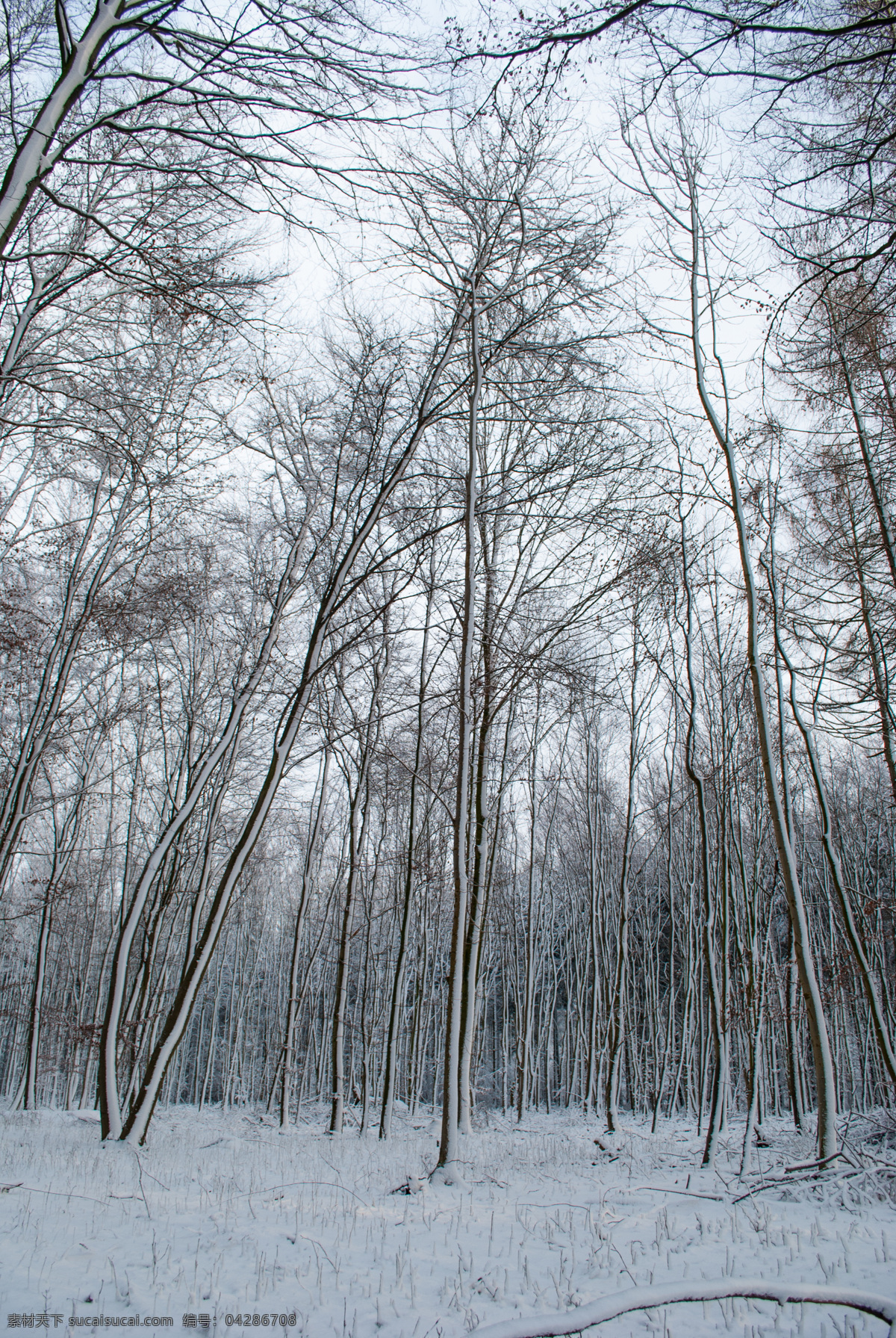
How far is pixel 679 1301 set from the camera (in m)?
1.35

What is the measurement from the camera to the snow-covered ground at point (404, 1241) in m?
2.58

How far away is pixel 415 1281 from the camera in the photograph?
2.92 m

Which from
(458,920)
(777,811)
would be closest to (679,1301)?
(458,920)

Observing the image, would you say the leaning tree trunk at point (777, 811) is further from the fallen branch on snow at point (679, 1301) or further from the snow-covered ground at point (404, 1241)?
the fallen branch on snow at point (679, 1301)

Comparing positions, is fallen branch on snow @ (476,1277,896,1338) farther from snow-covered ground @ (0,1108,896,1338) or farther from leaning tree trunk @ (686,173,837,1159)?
leaning tree trunk @ (686,173,837,1159)

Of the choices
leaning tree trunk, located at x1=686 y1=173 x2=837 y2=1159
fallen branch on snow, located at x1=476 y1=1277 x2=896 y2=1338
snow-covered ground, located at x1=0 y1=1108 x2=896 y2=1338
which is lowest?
snow-covered ground, located at x1=0 y1=1108 x2=896 y2=1338

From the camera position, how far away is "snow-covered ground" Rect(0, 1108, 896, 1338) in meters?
2.58

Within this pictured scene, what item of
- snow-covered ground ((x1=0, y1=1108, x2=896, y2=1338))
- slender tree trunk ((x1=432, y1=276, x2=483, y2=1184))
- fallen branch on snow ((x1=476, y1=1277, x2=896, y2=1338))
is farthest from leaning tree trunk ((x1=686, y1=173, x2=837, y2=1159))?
fallen branch on snow ((x1=476, y1=1277, x2=896, y2=1338))

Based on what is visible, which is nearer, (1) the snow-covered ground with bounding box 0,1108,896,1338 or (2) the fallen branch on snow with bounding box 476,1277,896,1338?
(2) the fallen branch on snow with bounding box 476,1277,896,1338

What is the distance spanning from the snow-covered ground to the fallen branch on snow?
1.48 metres

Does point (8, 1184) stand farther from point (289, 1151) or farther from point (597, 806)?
point (597, 806)

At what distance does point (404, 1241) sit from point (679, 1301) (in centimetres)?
279

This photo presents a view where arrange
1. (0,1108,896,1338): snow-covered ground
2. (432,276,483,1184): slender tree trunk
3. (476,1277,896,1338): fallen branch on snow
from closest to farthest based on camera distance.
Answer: (476,1277,896,1338): fallen branch on snow < (0,1108,896,1338): snow-covered ground < (432,276,483,1184): slender tree trunk

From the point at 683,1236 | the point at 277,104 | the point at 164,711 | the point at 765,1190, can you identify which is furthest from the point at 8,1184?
the point at 164,711
